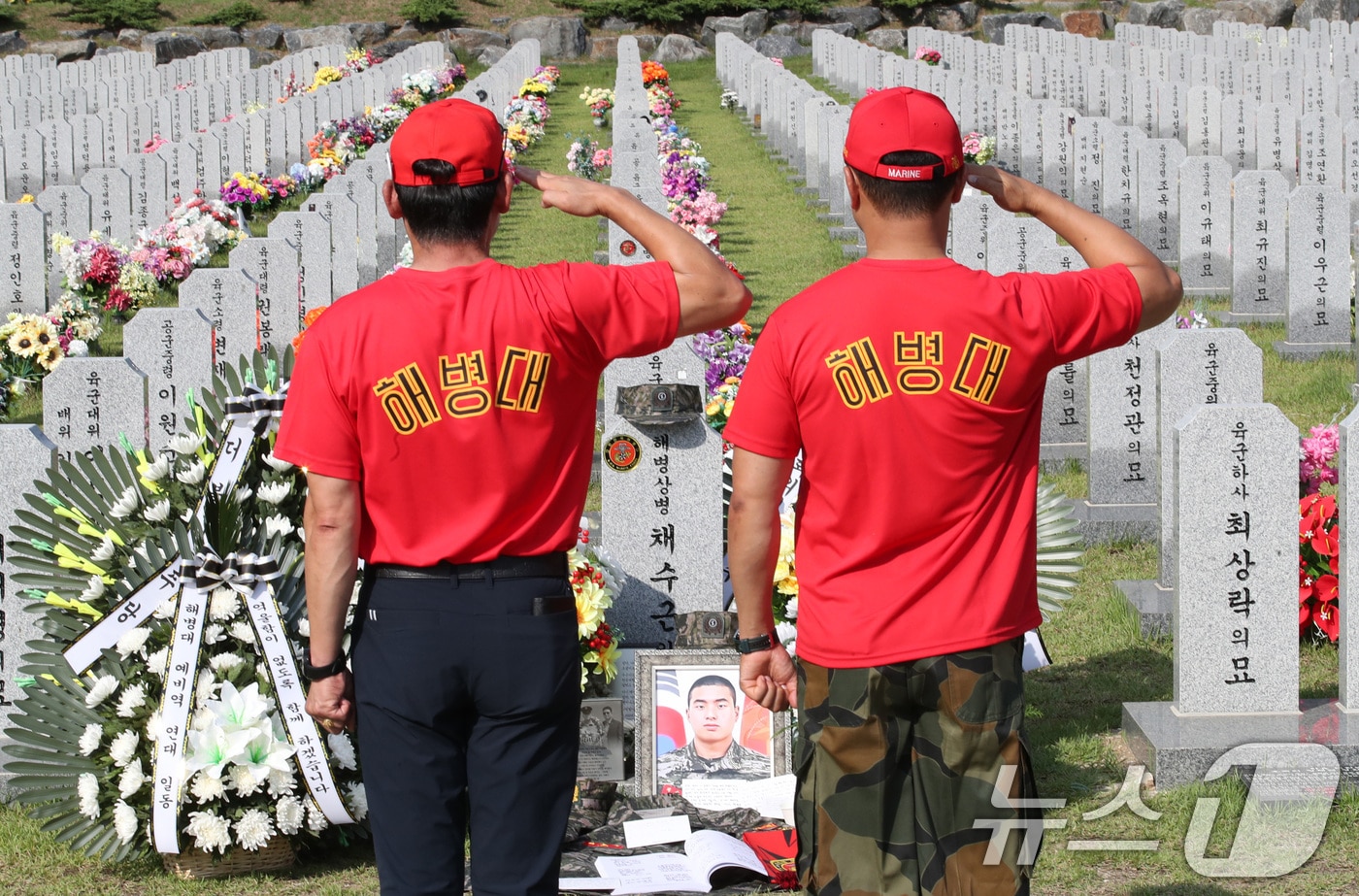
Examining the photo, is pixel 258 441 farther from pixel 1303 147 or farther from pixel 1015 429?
pixel 1303 147

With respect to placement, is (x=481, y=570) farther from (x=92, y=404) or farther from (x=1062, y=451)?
(x=1062, y=451)

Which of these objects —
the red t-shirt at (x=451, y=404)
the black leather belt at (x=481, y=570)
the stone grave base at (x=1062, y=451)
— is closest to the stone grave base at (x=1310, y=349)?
the stone grave base at (x=1062, y=451)

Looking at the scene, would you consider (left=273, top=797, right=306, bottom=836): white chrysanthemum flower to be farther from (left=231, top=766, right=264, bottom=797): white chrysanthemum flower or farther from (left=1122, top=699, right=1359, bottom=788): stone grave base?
(left=1122, top=699, right=1359, bottom=788): stone grave base

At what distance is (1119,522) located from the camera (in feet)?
23.9

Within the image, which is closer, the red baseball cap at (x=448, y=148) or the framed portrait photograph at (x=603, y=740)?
the red baseball cap at (x=448, y=148)

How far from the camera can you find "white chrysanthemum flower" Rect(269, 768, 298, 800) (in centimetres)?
446

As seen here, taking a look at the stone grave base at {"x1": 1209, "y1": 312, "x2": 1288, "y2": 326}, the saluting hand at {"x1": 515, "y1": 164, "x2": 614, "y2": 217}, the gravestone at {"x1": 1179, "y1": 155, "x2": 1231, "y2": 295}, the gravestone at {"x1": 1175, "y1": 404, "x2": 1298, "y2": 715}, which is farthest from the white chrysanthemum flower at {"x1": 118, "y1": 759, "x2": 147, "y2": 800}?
the gravestone at {"x1": 1179, "y1": 155, "x2": 1231, "y2": 295}

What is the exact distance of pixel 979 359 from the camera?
2961mm

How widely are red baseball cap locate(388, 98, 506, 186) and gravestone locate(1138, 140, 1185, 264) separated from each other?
32.8 feet

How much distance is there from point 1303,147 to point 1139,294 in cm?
1061

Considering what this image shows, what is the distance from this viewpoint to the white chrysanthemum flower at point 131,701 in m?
4.52

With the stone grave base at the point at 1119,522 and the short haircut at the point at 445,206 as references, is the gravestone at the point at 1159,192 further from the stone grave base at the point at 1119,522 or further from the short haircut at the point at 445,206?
the short haircut at the point at 445,206

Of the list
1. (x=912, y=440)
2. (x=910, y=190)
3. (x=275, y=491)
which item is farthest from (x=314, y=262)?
(x=912, y=440)

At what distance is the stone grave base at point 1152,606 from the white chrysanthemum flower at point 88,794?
3.81 metres
